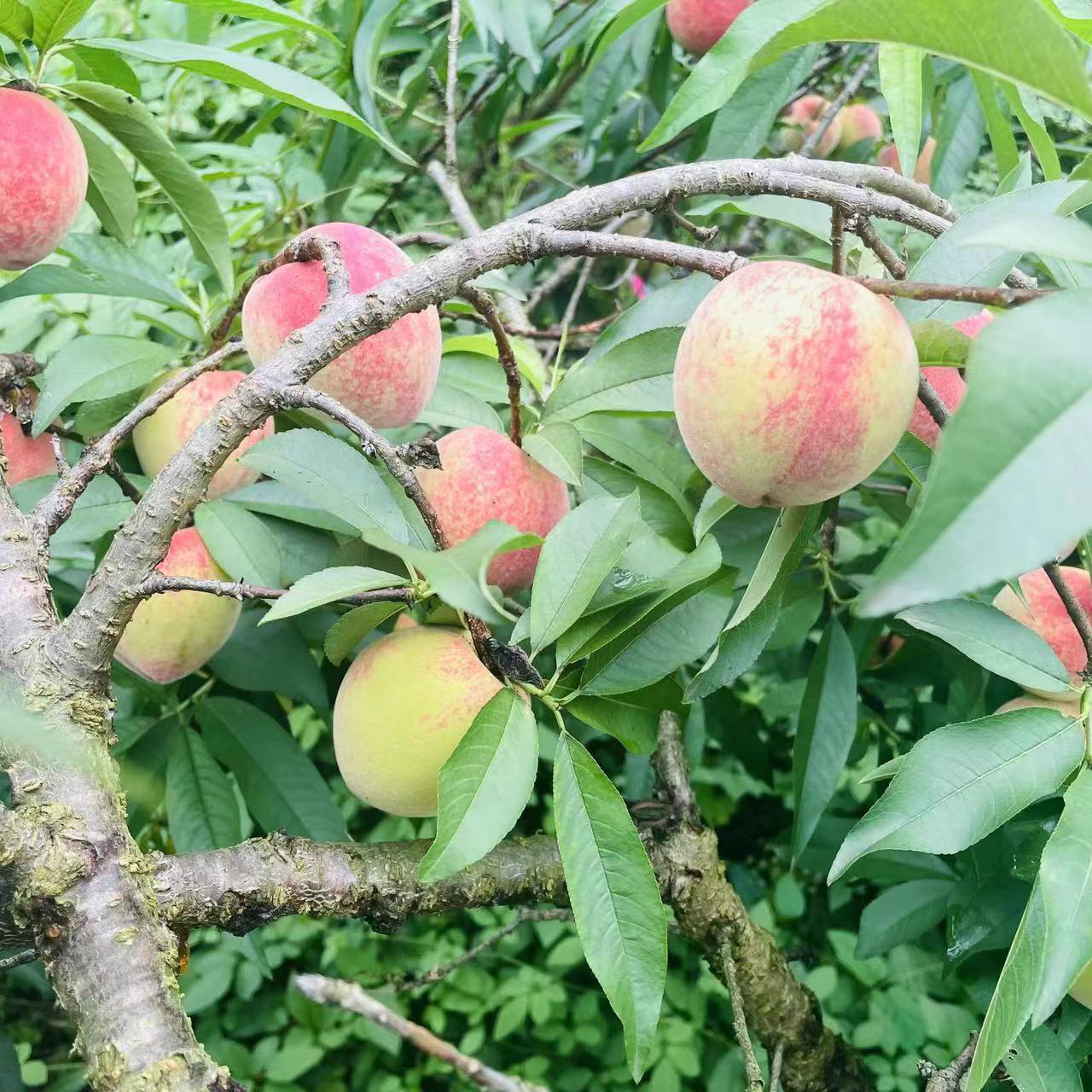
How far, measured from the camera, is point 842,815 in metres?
1.37

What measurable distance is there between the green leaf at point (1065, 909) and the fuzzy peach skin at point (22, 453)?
0.79 metres

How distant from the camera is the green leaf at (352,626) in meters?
0.68

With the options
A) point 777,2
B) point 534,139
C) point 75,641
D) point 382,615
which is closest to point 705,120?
point 534,139

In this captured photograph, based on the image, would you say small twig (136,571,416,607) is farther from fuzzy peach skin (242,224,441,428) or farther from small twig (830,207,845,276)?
small twig (830,207,845,276)

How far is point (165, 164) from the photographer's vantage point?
88 centimetres

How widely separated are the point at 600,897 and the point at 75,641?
1.05 ft

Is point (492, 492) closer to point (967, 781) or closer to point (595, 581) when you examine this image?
point (595, 581)

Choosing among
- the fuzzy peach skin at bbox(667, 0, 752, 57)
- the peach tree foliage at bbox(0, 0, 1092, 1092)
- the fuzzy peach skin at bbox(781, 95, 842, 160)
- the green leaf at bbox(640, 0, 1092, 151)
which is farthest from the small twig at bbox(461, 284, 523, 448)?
the fuzzy peach skin at bbox(781, 95, 842, 160)

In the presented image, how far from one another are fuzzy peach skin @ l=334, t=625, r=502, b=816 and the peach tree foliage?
2 cm

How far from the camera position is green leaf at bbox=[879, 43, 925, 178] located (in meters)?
0.86

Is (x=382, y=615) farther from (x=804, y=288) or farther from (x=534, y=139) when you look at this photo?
(x=534, y=139)

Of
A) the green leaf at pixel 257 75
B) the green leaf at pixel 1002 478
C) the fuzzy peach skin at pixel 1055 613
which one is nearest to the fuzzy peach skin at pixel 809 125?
the fuzzy peach skin at pixel 1055 613

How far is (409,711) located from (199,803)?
1.11 ft

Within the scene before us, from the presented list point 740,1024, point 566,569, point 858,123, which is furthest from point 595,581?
point 858,123
